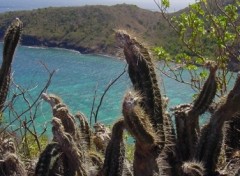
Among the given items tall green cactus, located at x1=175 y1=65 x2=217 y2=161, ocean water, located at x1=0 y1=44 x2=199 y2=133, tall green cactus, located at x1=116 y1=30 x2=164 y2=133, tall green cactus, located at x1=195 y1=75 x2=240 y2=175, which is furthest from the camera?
ocean water, located at x1=0 y1=44 x2=199 y2=133

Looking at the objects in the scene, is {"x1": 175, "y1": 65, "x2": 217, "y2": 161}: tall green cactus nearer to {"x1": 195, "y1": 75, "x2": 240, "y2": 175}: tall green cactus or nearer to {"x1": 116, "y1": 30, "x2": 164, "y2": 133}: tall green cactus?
{"x1": 195, "y1": 75, "x2": 240, "y2": 175}: tall green cactus

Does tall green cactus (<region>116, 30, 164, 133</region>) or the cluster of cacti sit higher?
tall green cactus (<region>116, 30, 164, 133</region>)

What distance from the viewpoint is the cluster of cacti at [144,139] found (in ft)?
8.31

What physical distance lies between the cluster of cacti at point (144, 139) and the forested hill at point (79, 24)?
2068 inches

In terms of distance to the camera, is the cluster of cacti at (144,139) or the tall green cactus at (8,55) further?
the tall green cactus at (8,55)

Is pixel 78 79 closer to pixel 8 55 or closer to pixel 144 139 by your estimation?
pixel 8 55

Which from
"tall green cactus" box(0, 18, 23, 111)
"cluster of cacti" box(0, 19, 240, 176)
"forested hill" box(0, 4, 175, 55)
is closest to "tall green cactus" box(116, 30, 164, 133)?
"cluster of cacti" box(0, 19, 240, 176)

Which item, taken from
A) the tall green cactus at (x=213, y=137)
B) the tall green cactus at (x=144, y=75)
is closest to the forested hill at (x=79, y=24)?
the tall green cactus at (x=213, y=137)

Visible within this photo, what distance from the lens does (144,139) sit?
239cm

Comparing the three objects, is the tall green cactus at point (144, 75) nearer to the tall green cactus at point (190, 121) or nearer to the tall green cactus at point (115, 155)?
the tall green cactus at point (115, 155)

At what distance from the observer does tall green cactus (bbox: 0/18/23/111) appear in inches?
121

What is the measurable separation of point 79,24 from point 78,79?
1917 cm

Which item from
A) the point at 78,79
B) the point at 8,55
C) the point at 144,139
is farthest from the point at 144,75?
the point at 78,79

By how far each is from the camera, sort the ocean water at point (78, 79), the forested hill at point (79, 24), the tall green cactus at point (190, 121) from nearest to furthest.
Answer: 1. the tall green cactus at point (190, 121)
2. the ocean water at point (78, 79)
3. the forested hill at point (79, 24)
